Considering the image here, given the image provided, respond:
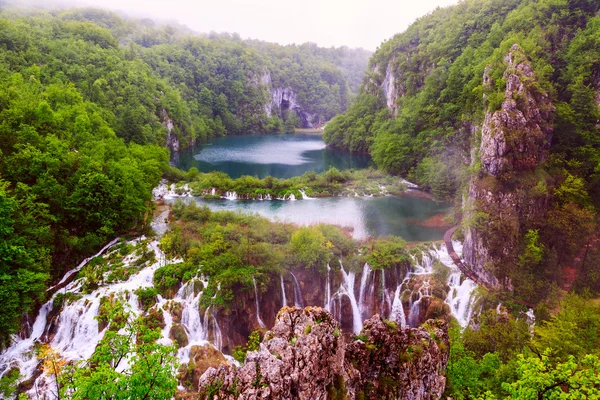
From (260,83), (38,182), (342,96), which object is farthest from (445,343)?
(342,96)

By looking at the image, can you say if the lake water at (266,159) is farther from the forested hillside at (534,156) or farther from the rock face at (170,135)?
the forested hillside at (534,156)

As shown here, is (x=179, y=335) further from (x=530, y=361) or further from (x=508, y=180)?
(x=508, y=180)

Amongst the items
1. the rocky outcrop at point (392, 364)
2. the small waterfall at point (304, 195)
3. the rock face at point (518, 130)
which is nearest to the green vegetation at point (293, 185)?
the small waterfall at point (304, 195)

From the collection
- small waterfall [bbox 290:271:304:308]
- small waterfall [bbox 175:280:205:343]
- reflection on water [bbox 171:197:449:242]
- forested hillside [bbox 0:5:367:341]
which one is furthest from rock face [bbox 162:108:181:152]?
small waterfall [bbox 290:271:304:308]

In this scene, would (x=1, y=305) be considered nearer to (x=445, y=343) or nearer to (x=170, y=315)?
(x=170, y=315)

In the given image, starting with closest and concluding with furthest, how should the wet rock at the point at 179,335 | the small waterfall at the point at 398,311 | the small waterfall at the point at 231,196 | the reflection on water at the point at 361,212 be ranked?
the wet rock at the point at 179,335 < the small waterfall at the point at 398,311 < the reflection on water at the point at 361,212 < the small waterfall at the point at 231,196

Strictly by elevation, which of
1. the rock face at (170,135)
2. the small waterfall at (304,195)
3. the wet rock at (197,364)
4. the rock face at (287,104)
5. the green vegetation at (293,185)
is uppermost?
the rock face at (287,104)
